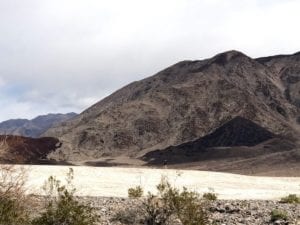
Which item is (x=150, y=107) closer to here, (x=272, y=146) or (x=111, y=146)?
(x=111, y=146)

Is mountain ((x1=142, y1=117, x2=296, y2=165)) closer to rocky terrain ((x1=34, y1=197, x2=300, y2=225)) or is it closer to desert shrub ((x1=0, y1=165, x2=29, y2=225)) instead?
rocky terrain ((x1=34, y1=197, x2=300, y2=225))

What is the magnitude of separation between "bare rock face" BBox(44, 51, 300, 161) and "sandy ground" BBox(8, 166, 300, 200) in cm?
6166

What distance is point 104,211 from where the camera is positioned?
61.1 feet

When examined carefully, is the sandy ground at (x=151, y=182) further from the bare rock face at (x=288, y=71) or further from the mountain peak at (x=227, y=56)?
the mountain peak at (x=227, y=56)

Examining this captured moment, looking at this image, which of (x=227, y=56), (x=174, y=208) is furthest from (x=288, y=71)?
(x=174, y=208)

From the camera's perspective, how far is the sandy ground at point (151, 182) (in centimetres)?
2750

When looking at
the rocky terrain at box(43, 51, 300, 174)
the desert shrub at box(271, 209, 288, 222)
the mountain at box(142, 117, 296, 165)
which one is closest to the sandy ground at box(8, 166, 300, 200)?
the desert shrub at box(271, 209, 288, 222)

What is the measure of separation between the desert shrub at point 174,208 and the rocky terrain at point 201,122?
69.8 metres

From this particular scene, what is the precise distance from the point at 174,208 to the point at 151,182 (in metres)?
15.7

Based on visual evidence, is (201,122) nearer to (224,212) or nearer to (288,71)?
(288,71)

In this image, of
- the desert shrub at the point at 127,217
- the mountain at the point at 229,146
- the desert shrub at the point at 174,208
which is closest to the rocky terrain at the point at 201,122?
the mountain at the point at 229,146

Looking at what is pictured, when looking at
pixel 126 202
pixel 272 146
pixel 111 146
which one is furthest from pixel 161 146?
pixel 126 202

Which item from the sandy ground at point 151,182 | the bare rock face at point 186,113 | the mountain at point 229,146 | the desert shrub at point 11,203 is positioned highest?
the bare rock face at point 186,113

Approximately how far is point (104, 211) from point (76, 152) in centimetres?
8466
